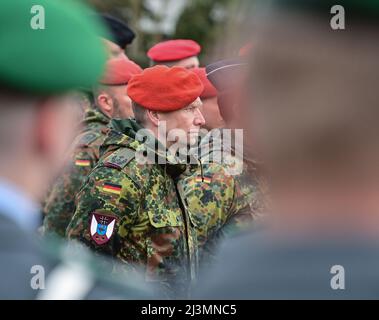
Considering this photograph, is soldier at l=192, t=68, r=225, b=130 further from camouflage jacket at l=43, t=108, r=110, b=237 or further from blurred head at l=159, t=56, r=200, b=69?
blurred head at l=159, t=56, r=200, b=69

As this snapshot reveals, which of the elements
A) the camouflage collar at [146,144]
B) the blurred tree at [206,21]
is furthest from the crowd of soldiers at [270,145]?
the blurred tree at [206,21]

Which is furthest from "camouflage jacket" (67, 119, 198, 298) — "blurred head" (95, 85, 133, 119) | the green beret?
the green beret

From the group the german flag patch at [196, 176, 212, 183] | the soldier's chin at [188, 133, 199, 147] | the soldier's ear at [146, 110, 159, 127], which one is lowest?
the german flag patch at [196, 176, 212, 183]

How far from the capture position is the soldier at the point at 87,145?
4168 mm

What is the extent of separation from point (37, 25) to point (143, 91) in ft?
6.85

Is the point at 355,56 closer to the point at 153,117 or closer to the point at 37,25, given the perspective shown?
the point at 37,25

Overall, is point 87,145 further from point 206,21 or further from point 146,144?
point 206,21

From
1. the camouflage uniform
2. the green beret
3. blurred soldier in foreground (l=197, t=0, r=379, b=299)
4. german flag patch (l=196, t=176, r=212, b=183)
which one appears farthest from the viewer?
german flag patch (l=196, t=176, r=212, b=183)

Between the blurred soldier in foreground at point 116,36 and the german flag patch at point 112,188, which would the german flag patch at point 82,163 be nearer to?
the blurred soldier in foreground at point 116,36

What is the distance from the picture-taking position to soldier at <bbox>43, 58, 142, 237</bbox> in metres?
4.17

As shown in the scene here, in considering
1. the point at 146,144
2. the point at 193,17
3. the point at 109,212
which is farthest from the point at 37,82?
the point at 193,17
